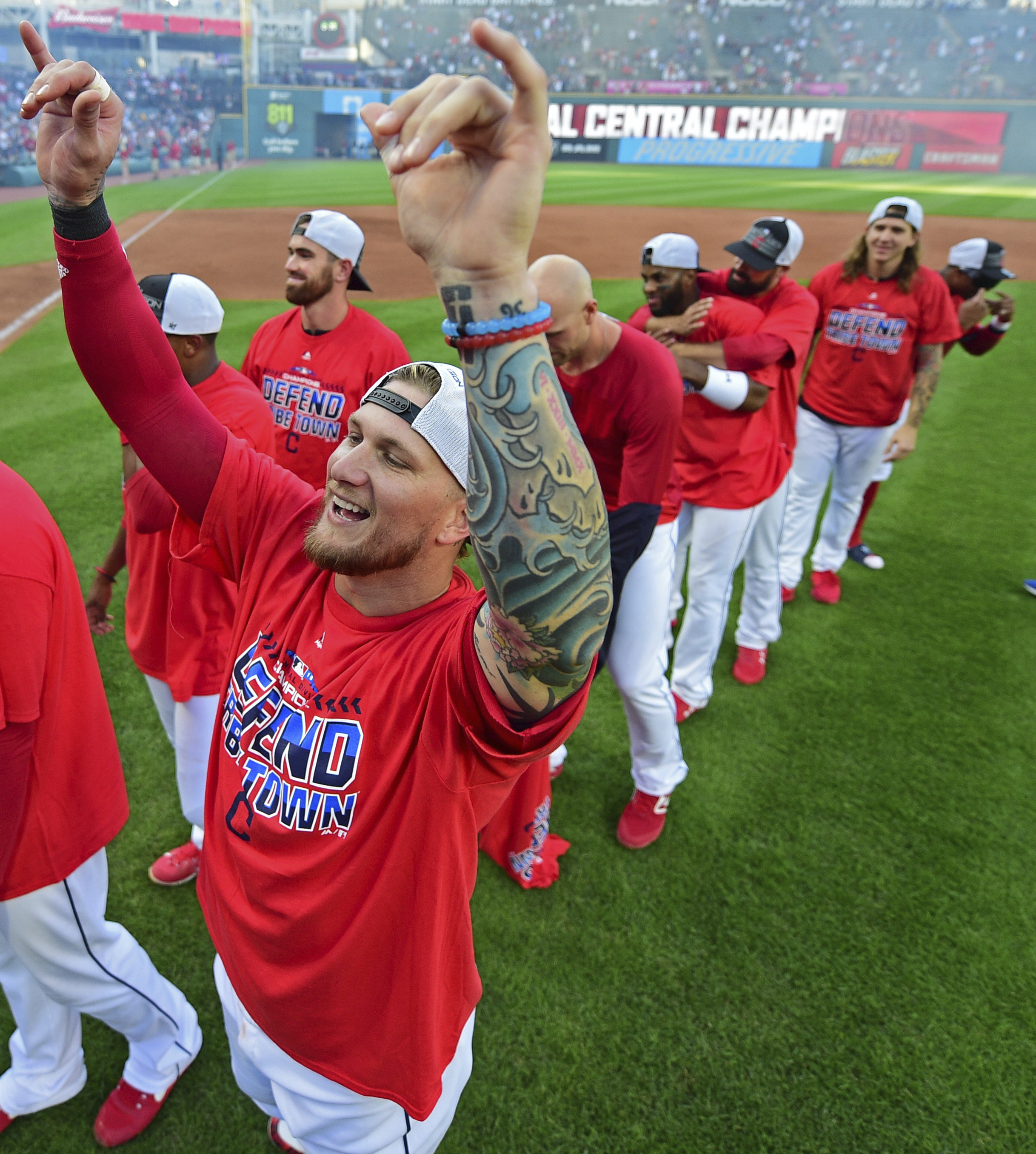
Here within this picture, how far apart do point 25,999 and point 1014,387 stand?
1309 cm

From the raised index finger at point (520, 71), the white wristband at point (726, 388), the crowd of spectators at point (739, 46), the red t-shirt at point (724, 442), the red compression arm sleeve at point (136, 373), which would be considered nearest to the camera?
the raised index finger at point (520, 71)

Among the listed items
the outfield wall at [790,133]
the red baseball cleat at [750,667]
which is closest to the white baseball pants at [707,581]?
the red baseball cleat at [750,667]

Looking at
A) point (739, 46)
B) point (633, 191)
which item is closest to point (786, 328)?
point (633, 191)

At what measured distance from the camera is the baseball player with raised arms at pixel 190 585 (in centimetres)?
295

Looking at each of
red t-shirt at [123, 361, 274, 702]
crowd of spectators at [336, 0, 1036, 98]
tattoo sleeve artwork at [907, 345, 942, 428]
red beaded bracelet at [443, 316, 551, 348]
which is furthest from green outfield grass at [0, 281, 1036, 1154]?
crowd of spectators at [336, 0, 1036, 98]

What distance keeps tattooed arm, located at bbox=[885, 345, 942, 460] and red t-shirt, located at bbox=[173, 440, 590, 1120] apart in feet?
15.8

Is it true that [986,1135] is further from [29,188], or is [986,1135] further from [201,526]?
[29,188]

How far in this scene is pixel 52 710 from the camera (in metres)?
2.02

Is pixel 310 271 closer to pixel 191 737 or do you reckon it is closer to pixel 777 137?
pixel 191 737

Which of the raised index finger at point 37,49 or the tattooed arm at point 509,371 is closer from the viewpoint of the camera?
the tattooed arm at point 509,371

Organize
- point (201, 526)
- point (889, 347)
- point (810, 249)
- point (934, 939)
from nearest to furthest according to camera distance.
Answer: point (201, 526) < point (934, 939) < point (889, 347) < point (810, 249)

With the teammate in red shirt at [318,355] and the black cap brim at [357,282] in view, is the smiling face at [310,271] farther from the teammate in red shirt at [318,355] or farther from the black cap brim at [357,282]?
the black cap brim at [357,282]

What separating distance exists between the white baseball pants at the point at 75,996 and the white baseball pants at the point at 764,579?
148 inches

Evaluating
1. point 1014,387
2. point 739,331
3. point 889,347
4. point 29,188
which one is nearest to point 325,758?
point 739,331
